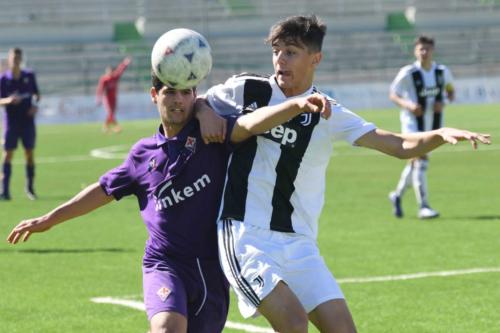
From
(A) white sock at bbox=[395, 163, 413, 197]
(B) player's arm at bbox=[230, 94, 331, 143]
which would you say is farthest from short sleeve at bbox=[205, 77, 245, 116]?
(A) white sock at bbox=[395, 163, 413, 197]

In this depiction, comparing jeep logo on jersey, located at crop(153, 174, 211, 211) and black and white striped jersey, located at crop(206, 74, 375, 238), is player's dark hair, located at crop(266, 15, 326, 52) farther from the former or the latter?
jeep logo on jersey, located at crop(153, 174, 211, 211)

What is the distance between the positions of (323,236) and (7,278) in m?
4.15

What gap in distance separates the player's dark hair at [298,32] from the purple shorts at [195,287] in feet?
4.18

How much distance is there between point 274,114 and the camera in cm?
572

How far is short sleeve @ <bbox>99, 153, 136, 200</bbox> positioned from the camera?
20.9ft

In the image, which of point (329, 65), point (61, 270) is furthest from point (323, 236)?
point (329, 65)

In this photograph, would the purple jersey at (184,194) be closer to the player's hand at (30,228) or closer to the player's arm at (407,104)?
the player's hand at (30,228)

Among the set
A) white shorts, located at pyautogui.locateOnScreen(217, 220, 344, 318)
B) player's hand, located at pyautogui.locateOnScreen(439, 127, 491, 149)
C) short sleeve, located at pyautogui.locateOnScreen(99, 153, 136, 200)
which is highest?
player's hand, located at pyautogui.locateOnScreen(439, 127, 491, 149)

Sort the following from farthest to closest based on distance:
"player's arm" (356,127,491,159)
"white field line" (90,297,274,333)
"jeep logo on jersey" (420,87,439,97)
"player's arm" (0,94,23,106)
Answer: "player's arm" (0,94,23,106), "jeep logo on jersey" (420,87,439,97), "white field line" (90,297,274,333), "player's arm" (356,127,491,159)

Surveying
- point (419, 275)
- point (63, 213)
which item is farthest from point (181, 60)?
point (419, 275)

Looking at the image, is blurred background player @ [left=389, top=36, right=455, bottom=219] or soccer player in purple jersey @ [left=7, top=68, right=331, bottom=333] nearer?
soccer player in purple jersey @ [left=7, top=68, right=331, bottom=333]

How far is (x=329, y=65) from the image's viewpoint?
49781 millimetres

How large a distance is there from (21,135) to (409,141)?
14.2 m

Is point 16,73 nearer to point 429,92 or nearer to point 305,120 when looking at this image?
point 429,92
